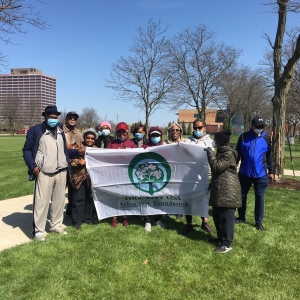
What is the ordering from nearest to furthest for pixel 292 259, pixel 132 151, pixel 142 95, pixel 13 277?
pixel 13 277, pixel 292 259, pixel 132 151, pixel 142 95

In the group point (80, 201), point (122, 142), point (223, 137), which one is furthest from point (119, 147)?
point (223, 137)

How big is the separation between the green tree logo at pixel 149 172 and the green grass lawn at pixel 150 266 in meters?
0.78

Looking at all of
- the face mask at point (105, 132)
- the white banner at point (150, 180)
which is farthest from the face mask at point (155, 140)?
the face mask at point (105, 132)

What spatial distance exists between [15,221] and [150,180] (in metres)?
2.87

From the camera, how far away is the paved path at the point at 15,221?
5203 millimetres

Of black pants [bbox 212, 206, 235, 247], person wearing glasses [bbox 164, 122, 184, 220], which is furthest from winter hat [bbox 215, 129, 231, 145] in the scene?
person wearing glasses [bbox 164, 122, 184, 220]

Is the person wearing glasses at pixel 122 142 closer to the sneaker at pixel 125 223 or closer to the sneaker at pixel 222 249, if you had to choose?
the sneaker at pixel 125 223

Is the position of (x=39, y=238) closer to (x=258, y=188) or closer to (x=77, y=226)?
(x=77, y=226)

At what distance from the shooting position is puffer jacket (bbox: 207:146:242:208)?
4637 mm

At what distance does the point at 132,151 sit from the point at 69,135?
4.72ft

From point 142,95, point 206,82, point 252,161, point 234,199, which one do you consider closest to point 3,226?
point 234,199

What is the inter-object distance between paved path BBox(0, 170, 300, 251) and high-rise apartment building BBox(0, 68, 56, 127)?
78.5 metres

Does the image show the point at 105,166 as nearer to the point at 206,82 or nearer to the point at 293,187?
the point at 293,187

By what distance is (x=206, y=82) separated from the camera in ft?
70.3
